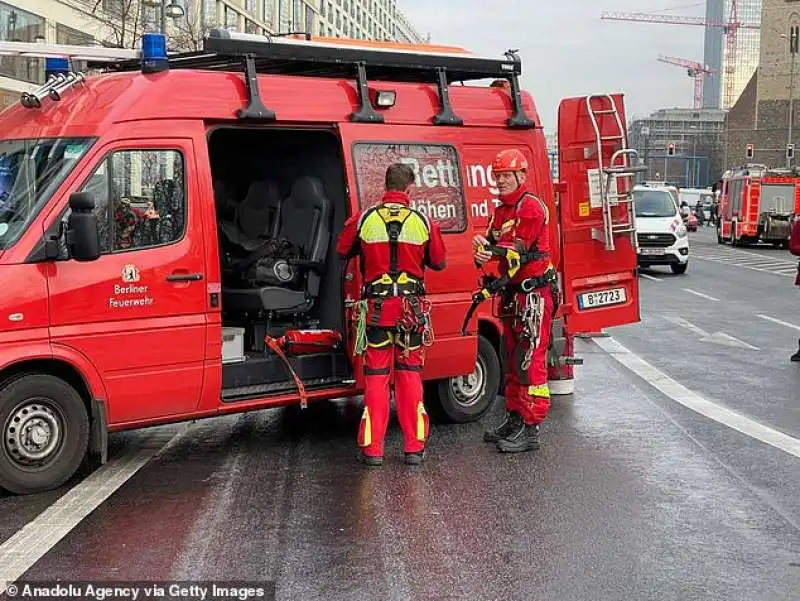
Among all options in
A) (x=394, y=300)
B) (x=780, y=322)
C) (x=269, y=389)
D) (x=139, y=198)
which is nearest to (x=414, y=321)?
(x=394, y=300)

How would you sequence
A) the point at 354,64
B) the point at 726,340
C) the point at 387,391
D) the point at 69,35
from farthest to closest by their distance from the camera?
the point at 69,35
the point at 726,340
the point at 354,64
the point at 387,391

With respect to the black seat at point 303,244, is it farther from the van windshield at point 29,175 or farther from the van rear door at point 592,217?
the van rear door at point 592,217

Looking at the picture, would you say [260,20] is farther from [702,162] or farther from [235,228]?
[702,162]

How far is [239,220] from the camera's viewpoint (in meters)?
8.53

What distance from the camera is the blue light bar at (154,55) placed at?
679 cm

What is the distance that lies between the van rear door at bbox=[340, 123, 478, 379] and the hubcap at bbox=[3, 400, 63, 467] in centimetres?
221

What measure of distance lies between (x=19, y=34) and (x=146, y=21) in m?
8.39

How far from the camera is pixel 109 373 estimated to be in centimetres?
646

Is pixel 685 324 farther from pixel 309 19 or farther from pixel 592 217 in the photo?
pixel 309 19

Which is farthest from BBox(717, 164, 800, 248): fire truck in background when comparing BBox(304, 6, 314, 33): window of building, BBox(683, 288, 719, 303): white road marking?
BBox(304, 6, 314, 33): window of building

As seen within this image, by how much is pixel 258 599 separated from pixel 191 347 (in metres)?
2.46

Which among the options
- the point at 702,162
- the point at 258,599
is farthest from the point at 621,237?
the point at 702,162

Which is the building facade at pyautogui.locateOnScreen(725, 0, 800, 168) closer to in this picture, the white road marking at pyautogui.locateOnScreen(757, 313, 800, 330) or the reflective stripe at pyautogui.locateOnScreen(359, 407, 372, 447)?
the white road marking at pyautogui.locateOnScreen(757, 313, 800, 330)

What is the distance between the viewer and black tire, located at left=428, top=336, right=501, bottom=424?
843cm
